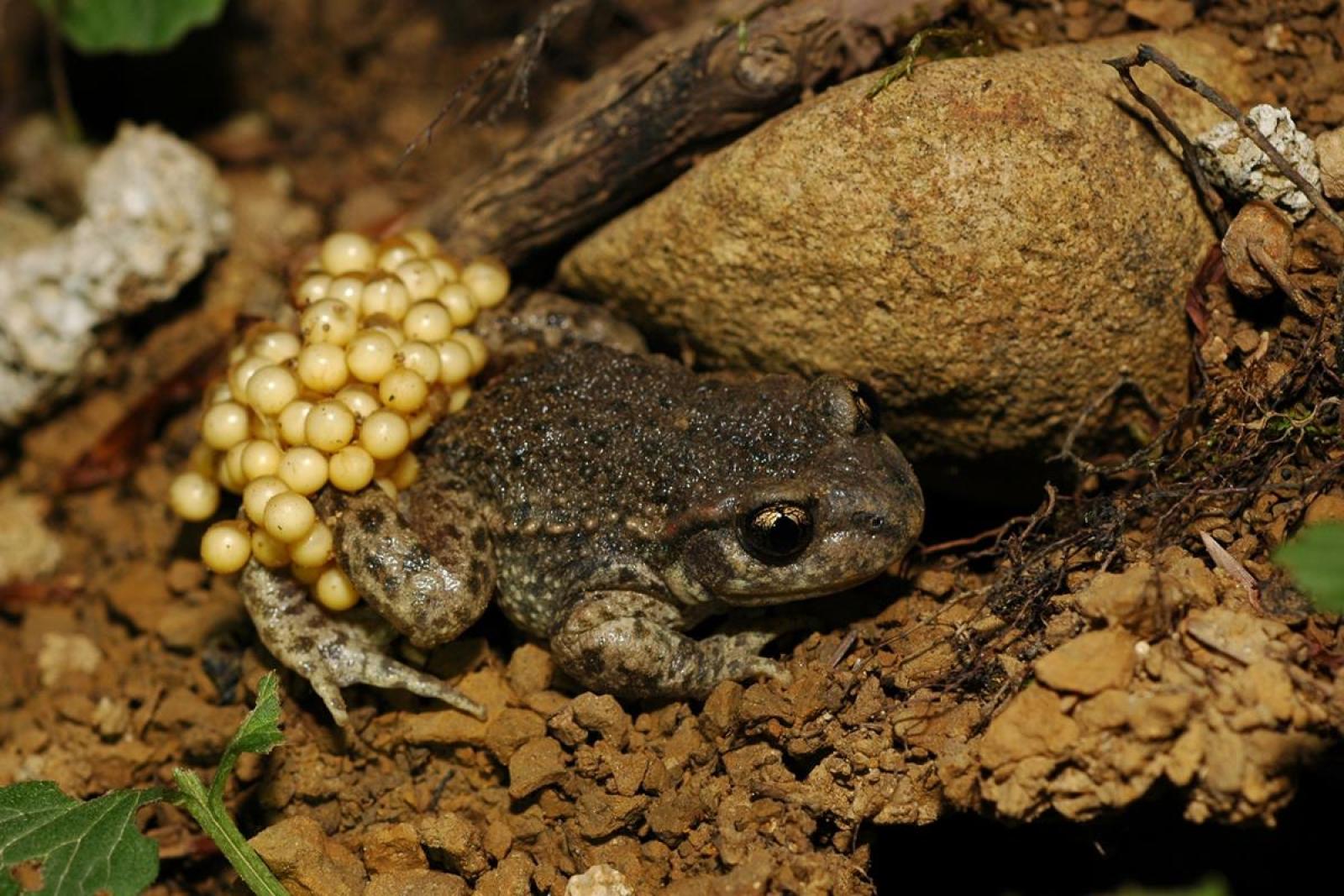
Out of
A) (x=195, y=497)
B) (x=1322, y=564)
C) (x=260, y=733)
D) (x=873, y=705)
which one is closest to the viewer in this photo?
(x=1322, y=564)

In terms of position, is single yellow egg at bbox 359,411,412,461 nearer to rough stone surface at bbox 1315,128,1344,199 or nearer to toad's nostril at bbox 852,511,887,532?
toad's nostril at bbox 852,511,887,532

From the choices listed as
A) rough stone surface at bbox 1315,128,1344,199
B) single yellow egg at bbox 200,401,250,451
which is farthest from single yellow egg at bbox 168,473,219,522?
rough stone surface at bbox 1315,128,1344,199

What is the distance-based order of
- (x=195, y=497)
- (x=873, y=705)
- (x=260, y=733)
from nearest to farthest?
(x=260, y=733), (x=873, y=705), (x=195, y=497)

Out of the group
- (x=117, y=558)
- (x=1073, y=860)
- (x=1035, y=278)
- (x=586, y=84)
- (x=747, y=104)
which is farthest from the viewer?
(x=117, y=558)

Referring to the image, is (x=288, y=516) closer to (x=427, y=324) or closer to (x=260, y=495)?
(x=260, y=495)

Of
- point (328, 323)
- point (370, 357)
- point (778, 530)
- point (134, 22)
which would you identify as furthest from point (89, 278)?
point (778, 530)

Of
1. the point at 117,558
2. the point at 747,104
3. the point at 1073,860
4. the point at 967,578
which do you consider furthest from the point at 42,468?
the point at 1073,860

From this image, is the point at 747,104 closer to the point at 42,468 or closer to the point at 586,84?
the point at 586,84
